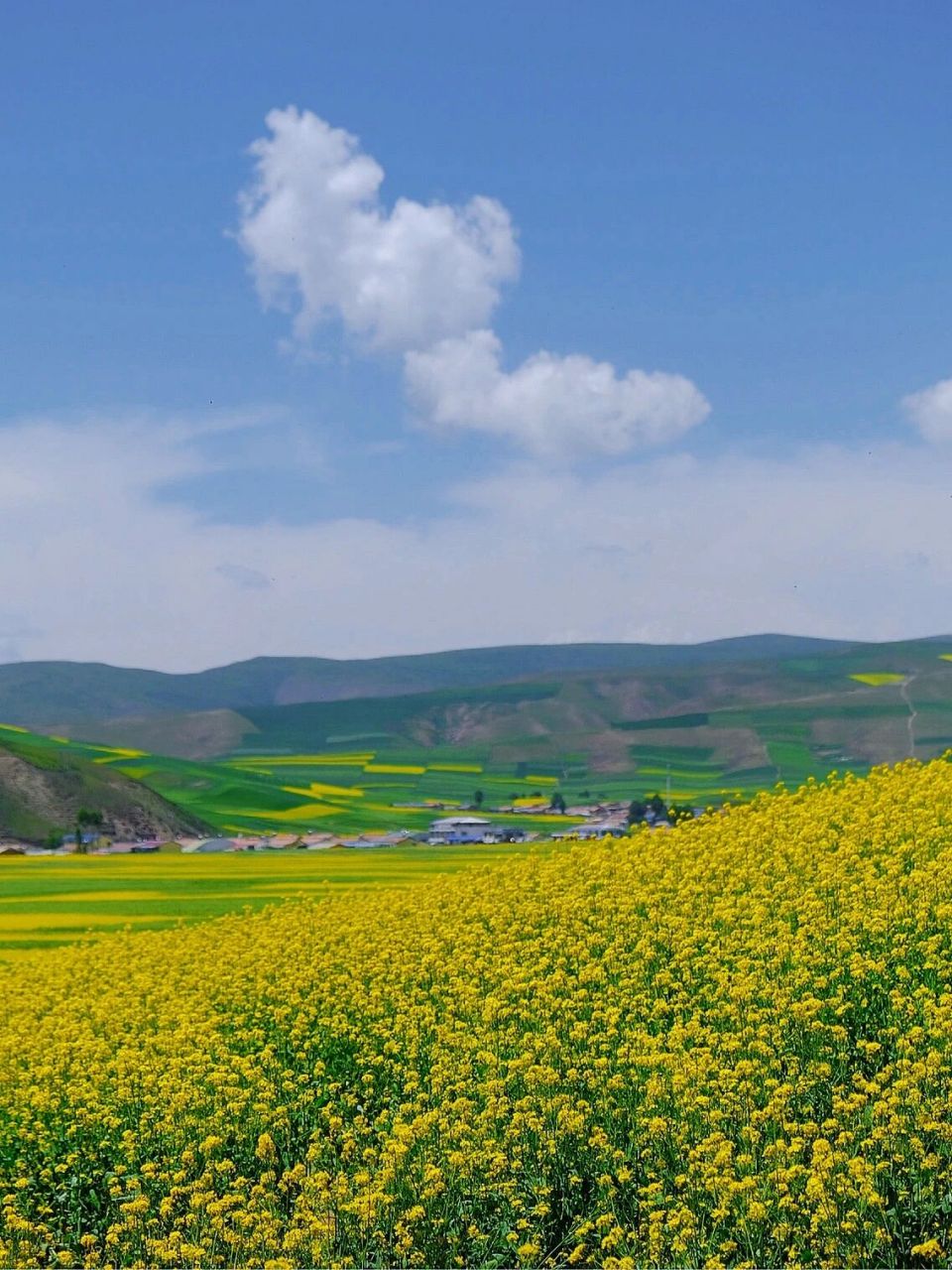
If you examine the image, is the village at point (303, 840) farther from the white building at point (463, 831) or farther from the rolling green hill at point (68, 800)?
the rolling green hill at point (68, 800)

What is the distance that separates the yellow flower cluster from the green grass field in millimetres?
8252

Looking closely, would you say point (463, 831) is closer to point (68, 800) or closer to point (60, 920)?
point (68, 800)

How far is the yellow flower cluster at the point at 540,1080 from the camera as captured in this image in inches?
395

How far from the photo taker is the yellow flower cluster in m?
10.0

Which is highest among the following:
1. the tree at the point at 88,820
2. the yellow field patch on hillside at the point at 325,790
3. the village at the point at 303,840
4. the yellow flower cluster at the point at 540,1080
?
the yellow flower cluster at the point at 540,1080

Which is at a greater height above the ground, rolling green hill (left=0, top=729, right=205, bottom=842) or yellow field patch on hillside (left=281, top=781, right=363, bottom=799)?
rolling green hill (left=0, top=729, right=205, bottom=842)

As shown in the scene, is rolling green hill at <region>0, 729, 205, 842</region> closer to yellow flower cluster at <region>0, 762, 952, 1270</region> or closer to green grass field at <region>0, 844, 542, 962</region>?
green grass field at <region>0, 844, 542, 962</region>

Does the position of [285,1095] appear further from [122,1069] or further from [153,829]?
[153,829]

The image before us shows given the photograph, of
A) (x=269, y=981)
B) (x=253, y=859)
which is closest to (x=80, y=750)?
(x=253, y=859)

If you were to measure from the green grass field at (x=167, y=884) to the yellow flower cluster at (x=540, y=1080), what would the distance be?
8.25 metres

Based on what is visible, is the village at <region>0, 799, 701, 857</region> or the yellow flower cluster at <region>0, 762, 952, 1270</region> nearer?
the yellow flower cluster at <region>0, 762, 952, 1270</region>

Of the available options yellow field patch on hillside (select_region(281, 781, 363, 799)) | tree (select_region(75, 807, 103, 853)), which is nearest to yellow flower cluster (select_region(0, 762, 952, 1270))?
tree (select_region(75, 807, 103, 853))

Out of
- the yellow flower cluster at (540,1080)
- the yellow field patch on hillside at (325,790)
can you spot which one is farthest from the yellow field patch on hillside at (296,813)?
the yellow flower cluster at (540,1080)

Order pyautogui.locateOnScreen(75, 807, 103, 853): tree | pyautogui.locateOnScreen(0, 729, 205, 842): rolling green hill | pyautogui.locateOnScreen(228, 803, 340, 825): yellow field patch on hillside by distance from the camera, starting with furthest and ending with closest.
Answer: pyautogui.locateOnScreen(228, 803, 340, 825): yellow field patch on hillside, pyautogui.locateOnScreen(0, 729, 205, 842): rolling green hill, pyautogui.locateOnScreen(75, 807, 103, 853): tree
